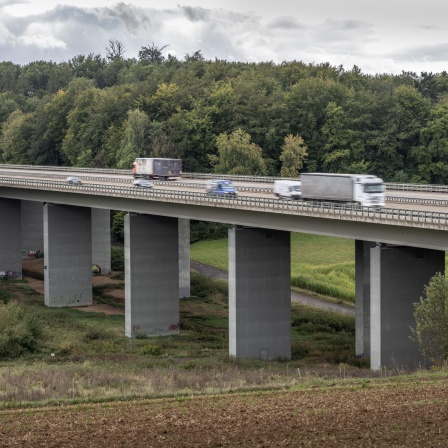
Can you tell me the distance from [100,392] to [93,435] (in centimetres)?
958

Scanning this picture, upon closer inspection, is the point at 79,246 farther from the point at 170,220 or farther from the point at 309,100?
the point at 309,100

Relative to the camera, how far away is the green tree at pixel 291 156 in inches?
4823

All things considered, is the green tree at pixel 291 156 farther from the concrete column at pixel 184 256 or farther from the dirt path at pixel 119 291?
the concrete column at pixel 184 256

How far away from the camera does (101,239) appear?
98.1 m

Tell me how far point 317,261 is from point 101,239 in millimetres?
21168

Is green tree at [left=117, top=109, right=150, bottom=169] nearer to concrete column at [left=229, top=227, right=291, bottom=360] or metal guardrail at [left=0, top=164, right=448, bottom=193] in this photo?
metal guardrail at [left=0, top=164, right=448, bottom=193]

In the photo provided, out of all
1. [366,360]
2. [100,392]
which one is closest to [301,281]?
[366,360]

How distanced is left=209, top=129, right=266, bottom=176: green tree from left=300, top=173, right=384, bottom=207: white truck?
58433mm

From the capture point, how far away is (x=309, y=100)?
130 metres

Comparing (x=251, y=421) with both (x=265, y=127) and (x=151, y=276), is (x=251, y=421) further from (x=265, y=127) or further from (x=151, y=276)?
(x=265, y=127)

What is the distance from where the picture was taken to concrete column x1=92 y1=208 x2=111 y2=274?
9738 centimetres

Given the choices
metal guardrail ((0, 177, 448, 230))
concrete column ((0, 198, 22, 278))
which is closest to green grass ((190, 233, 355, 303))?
concrete column ((0, 198, 22, 278))

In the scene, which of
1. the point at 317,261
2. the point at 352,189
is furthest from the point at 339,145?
the point at 352,189

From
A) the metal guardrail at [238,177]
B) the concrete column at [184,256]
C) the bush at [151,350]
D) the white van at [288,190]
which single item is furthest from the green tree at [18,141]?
the bush at [151,350]
